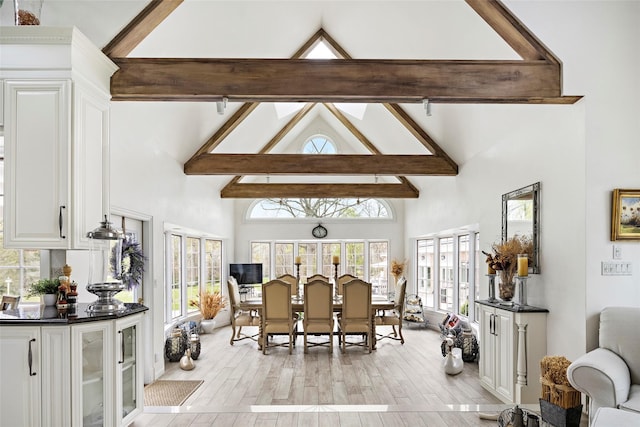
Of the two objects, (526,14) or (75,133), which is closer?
(75,133)

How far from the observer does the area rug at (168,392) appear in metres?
4.65

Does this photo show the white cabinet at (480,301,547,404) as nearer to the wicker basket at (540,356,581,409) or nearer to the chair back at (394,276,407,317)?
the wicker basket at (540,356,581,409)

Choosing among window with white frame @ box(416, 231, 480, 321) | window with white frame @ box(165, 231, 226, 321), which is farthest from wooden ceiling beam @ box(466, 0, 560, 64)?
window with white frame @ box(165, 231, 226, 321)

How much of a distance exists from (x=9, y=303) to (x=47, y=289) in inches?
14.0

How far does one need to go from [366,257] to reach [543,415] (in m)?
7.27

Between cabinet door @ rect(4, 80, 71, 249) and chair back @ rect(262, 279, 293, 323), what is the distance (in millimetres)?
3616

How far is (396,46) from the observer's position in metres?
5.77

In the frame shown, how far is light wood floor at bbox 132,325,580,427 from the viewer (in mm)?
4086

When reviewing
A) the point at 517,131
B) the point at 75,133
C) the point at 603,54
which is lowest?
the point at 75,133

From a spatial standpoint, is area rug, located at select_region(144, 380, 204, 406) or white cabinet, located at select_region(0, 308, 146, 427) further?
area rug, located at select_region(144, 380, 204, 406)

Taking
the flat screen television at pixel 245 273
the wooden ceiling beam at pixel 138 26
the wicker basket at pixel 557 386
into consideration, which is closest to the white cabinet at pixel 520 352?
the wicker basket at pixel 557 386

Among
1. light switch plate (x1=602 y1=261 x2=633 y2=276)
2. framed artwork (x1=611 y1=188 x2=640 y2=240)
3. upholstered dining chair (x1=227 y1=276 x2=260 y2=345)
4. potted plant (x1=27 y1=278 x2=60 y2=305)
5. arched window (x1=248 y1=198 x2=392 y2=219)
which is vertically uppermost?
arched window (x1=248 y1=198 x2=392 y2=219)

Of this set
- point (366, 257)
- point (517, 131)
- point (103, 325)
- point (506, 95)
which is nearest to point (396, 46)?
point (517, 131)

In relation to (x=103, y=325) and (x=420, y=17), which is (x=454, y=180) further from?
(x=103, y=325)
